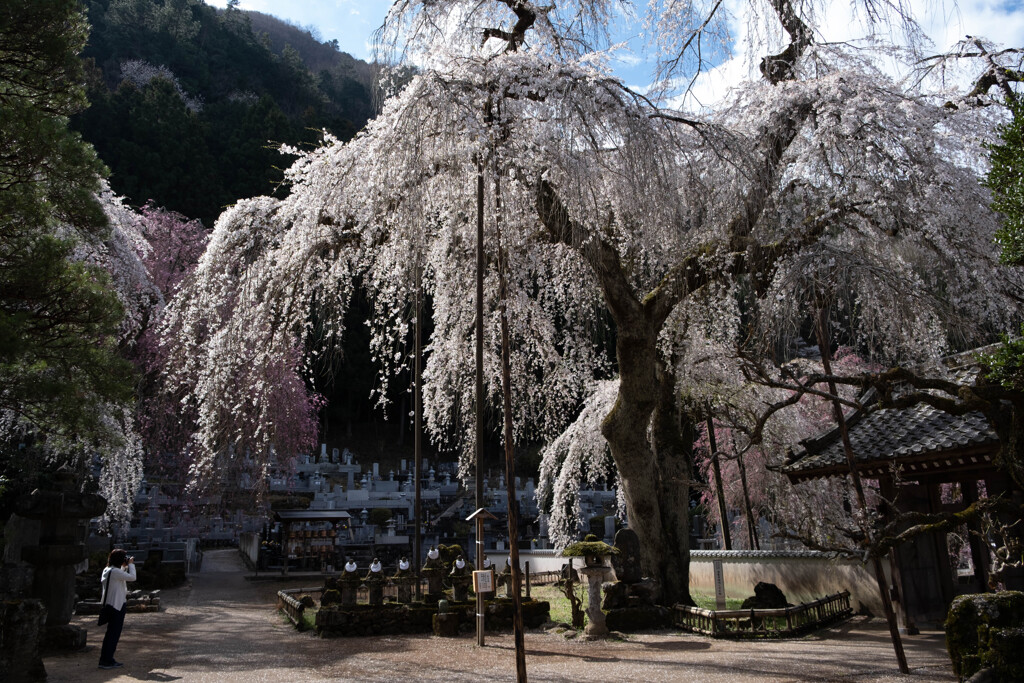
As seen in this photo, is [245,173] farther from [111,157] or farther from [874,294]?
[874,294]

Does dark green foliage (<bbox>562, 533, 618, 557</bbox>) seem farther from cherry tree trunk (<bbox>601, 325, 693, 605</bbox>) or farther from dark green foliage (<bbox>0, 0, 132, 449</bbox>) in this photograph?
dark green foliage (<bbox>0, 0, 132, 449</bbox>)

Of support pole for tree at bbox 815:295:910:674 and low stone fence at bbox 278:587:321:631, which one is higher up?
support pole for tree at bbox 815:295:910:674

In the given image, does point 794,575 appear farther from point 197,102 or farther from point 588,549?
point 197,102

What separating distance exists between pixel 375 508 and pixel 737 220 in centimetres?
1891

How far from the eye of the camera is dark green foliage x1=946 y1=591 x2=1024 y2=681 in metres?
→ 4.59

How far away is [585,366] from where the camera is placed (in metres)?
10.3

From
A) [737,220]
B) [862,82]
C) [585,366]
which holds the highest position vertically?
[862,82]

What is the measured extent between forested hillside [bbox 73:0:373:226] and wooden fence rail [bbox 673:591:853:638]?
1294 cm

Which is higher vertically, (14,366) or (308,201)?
(308,201)

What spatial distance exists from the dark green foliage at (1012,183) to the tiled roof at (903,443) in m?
3.47

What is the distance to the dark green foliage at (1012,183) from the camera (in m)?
4.18

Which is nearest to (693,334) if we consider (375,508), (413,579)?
(413,579)

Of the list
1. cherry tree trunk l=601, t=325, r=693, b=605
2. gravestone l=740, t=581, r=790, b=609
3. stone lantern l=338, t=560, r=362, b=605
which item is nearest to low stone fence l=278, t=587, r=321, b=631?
stone lantern l=338, t=560, r=362, b=605

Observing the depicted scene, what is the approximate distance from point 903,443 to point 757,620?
299 centimetres
